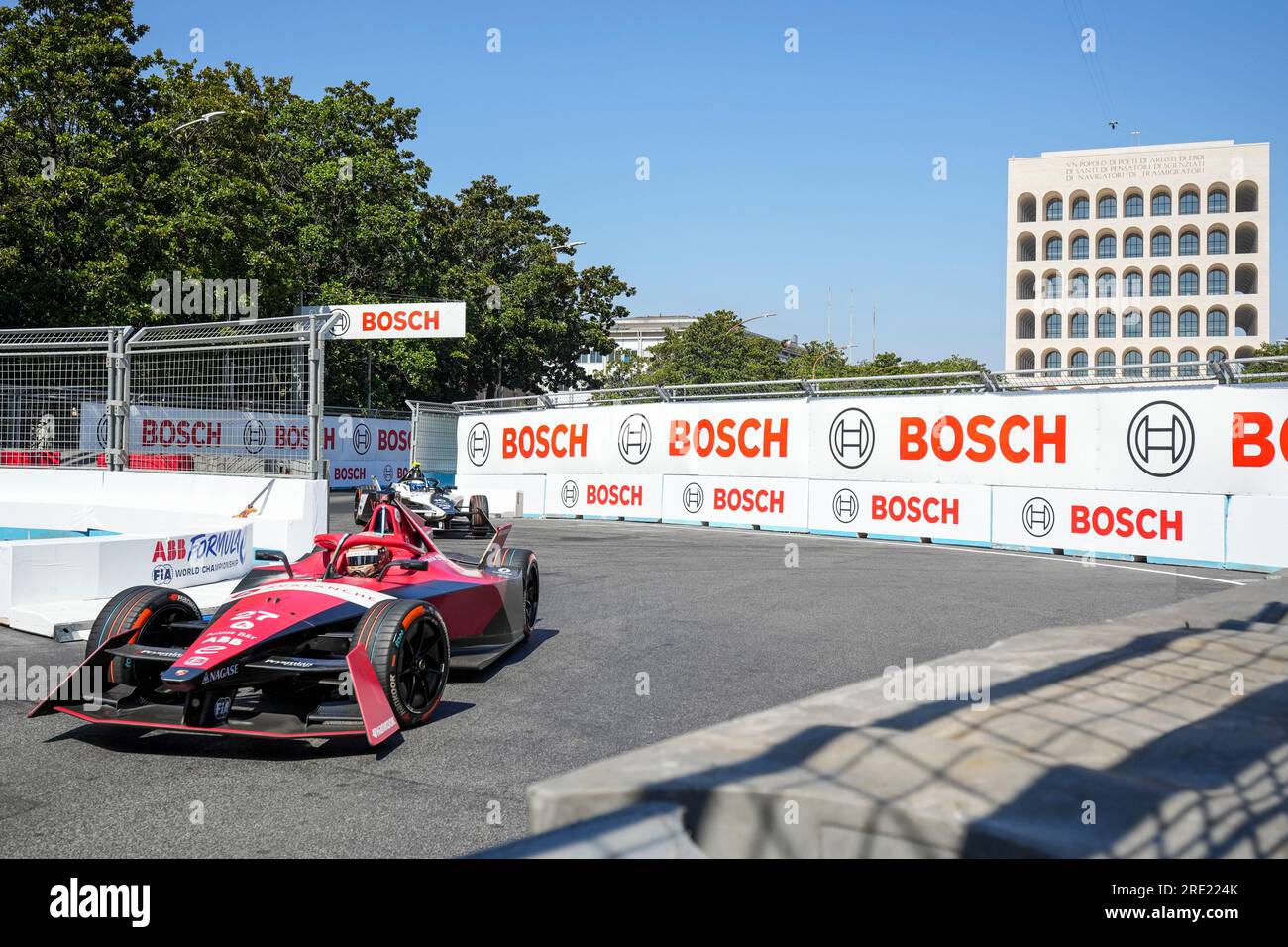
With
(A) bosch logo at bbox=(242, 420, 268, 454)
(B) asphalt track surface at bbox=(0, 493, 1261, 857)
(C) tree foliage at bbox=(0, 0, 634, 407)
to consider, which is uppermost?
(C) tree foliage at bbox=(0, 0, 634, 407)

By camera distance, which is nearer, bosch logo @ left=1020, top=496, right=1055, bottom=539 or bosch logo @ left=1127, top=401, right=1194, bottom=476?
bosch logo @ left=1127, top=401, right=1194, bottom=476

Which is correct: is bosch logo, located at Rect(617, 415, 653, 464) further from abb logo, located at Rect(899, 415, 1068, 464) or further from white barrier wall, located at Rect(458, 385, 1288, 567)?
abb logo, located at Rect(899, 415, 1068, 464)

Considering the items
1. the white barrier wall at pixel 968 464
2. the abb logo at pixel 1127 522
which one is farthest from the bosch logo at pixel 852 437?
the abb logo at pixel 1127 522

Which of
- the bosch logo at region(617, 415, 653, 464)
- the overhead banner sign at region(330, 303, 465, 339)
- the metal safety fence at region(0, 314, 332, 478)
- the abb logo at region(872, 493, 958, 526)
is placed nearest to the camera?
the metal safety fence at region(0, 314, 332, 478)

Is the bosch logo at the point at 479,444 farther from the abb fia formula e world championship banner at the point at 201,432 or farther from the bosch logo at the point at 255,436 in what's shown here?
the bosch logo at the point at 255,436

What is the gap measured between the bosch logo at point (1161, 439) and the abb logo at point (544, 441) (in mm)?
11813

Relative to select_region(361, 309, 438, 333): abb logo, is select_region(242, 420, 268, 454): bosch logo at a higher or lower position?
lower

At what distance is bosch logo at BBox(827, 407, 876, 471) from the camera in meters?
19.0

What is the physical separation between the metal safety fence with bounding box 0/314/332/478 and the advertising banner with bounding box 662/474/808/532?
992cm

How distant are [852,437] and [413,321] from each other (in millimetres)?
13296

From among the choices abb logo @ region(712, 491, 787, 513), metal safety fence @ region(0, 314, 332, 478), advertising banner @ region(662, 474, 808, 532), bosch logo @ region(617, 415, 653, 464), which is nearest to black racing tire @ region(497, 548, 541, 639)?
metal safety fence @ region(0, 314, 332, 478)

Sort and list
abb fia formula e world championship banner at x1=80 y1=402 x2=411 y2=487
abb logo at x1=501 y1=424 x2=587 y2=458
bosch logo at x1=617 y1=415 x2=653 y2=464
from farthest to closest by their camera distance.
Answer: abb logo at x1=501 y1=424 x2=587 y2=458 < bosch logo at x1=617 y1=415 x2=653 y2=464 < abb fia formula e world championship banner at x1=80 y1=402 x2=411 y2=487

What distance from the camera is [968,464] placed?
17.8 m

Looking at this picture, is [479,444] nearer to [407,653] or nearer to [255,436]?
[255,436]
